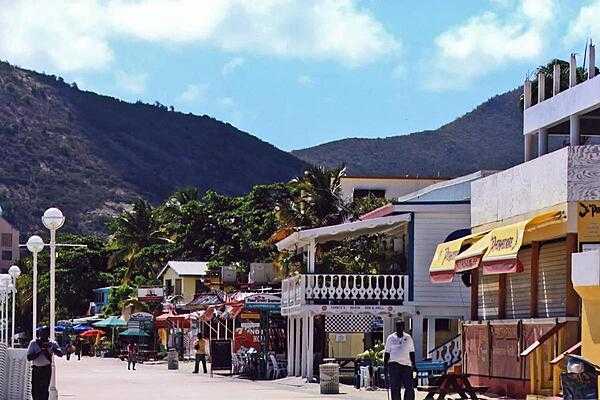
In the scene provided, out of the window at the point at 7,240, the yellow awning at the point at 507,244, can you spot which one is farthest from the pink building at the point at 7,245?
the yellow awning at the point at 507,244

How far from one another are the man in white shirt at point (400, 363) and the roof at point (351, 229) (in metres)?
15.4

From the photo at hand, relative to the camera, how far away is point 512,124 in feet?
445

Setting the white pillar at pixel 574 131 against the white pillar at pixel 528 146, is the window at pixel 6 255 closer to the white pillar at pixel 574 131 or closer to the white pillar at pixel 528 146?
the white pillar at pixel 528 146

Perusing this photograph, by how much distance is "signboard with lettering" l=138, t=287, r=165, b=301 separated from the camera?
260 feet

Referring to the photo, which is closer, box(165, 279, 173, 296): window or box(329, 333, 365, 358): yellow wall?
box(329, 333, 365, 358): yellow wall

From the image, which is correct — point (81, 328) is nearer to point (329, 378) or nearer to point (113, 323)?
point (113, 323)

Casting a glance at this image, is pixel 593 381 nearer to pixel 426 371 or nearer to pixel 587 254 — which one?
pixel 587 254

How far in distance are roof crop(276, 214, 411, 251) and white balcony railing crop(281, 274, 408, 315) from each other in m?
1.29

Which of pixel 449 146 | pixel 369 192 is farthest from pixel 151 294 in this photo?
pixel 449 146

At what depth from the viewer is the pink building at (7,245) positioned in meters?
162

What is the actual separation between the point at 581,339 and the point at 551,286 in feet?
13.2

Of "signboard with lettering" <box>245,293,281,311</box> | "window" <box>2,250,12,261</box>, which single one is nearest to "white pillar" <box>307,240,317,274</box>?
"signboard with lettering" <box>245,293,281,311</box>

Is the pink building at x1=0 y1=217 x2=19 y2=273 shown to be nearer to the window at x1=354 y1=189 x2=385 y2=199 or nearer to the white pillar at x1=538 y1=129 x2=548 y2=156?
the window at x1=354 y1=189 x2=385 y2=199

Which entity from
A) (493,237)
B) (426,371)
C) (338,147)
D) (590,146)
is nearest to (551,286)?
(493,237)
